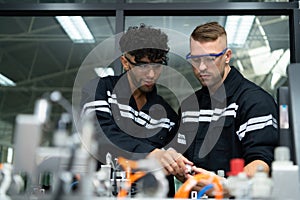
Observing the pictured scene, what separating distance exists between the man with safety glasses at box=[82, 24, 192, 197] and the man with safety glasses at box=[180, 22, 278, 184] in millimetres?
115

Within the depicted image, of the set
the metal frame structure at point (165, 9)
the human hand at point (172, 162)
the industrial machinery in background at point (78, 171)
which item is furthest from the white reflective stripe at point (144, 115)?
the industrial machinery in background at point (78, 171)

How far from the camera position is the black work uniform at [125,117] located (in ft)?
5.36

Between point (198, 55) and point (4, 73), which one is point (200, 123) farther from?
point (4, 73)

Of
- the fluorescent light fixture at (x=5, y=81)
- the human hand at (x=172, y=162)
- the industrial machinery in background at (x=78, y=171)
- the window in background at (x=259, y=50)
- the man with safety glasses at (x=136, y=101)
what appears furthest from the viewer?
the fluorescent light fixture at (x=5, y=81)

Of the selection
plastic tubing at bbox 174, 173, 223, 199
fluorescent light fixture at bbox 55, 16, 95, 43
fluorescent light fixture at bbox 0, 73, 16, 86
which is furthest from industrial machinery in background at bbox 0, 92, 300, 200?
fluorescent light fixture at bbox 0, 73, 16, 86

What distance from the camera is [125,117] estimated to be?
1778mm

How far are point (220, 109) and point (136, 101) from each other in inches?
13.2

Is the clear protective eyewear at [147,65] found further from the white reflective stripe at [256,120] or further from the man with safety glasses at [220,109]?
the white reflective stripe at [256,120]

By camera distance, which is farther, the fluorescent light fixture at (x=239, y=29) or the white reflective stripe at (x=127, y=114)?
the fluorescent light fixture at (x=239, y=29)

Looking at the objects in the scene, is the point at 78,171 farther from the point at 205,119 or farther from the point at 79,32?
the point at 79,32

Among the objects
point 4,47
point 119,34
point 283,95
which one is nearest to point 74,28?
point 4,47

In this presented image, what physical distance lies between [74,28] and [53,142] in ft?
16.8

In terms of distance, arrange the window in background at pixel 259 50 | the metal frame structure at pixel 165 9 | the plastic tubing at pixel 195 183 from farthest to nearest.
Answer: the window in background at pixel 259 50 < the metal frame structure at pixel 165 9 < the plastic tubing at pixel 195 183

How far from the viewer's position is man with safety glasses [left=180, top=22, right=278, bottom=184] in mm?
1640
